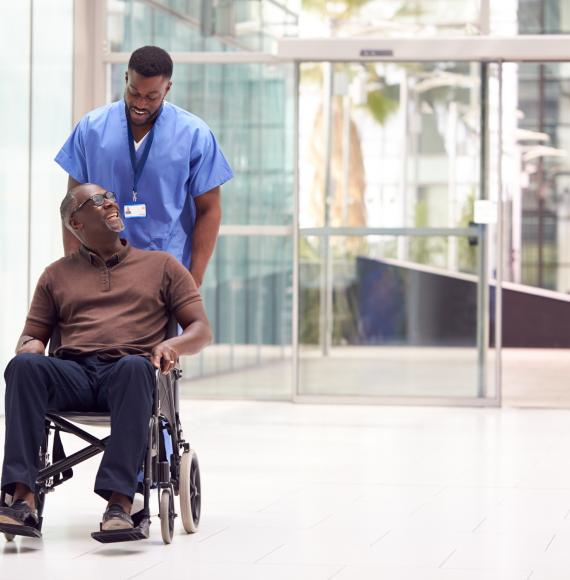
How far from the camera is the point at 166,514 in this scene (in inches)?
146

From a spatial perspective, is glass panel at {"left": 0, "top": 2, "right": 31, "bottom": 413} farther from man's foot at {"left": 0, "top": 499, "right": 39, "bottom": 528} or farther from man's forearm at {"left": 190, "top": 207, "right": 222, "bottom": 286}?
man's foot at {"left": 0, "top": 499, "right": 39, "bottom": 528}

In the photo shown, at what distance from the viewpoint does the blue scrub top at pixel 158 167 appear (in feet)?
13.8

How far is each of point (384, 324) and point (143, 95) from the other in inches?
193

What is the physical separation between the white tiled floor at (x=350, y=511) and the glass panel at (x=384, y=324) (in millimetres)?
1292

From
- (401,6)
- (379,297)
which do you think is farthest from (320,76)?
(379,297)

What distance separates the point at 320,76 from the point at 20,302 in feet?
7.51

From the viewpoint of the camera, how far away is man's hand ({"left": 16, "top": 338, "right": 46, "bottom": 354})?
3.83 meters

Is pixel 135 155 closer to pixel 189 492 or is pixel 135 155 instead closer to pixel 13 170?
pixel 189 492

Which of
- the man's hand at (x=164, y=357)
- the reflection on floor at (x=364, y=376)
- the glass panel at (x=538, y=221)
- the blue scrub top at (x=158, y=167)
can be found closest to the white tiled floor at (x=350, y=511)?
the man's hand at (x=164, y=357)

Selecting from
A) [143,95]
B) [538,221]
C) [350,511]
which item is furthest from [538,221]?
[143,95]

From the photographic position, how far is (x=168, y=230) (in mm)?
4215

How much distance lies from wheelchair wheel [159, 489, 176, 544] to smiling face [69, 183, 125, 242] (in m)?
0.69

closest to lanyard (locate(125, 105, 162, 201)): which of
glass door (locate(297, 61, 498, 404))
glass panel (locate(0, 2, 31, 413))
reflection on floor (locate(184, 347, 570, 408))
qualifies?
glass panel (locate(0, 2, 31, 413))

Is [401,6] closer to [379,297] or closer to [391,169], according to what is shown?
[391,169]
